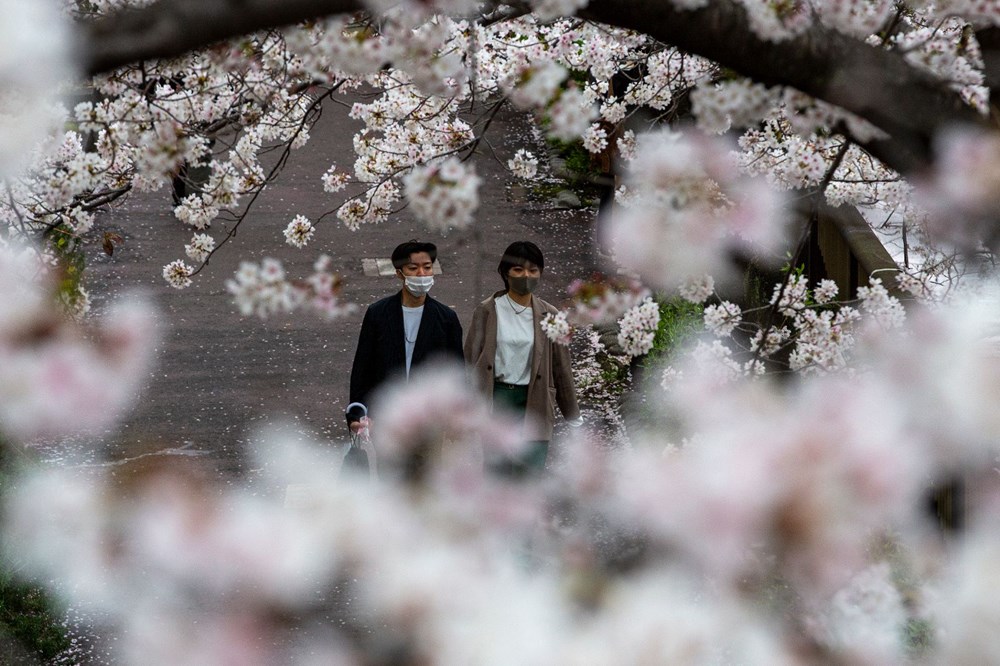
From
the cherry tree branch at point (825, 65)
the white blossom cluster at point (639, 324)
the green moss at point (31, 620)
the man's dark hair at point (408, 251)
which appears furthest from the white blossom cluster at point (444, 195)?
the green moss at point (31, 620)

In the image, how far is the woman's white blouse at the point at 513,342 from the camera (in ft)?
20.5

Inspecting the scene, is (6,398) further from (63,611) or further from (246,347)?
(246,347)

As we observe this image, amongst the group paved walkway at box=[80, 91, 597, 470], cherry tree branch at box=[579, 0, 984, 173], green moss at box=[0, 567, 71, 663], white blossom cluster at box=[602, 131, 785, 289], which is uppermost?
cherry tree branch at box=[579, 0, 984, 173]

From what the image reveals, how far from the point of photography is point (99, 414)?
333 centimetres

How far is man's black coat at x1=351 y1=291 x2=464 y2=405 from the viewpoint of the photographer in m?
6.17

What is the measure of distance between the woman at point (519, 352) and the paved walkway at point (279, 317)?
0.53 m

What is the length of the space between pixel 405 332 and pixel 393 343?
8cm

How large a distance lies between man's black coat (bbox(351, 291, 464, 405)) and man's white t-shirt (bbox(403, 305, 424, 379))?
2 cm

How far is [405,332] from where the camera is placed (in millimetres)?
6219

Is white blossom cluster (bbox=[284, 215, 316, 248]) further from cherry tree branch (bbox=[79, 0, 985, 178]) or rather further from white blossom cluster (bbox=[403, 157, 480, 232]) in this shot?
cherry tree branch (bbox=[79, 0, 985, 178])

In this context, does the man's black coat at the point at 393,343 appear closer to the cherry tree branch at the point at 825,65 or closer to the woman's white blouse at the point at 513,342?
the woman's white blouse at the point at 513,342

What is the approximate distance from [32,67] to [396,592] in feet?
4.45

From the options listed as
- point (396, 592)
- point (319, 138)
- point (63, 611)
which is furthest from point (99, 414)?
point (319, 138)

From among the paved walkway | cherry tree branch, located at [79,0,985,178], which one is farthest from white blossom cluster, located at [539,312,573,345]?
cherry tree branch, located at [79,0,985,178]
